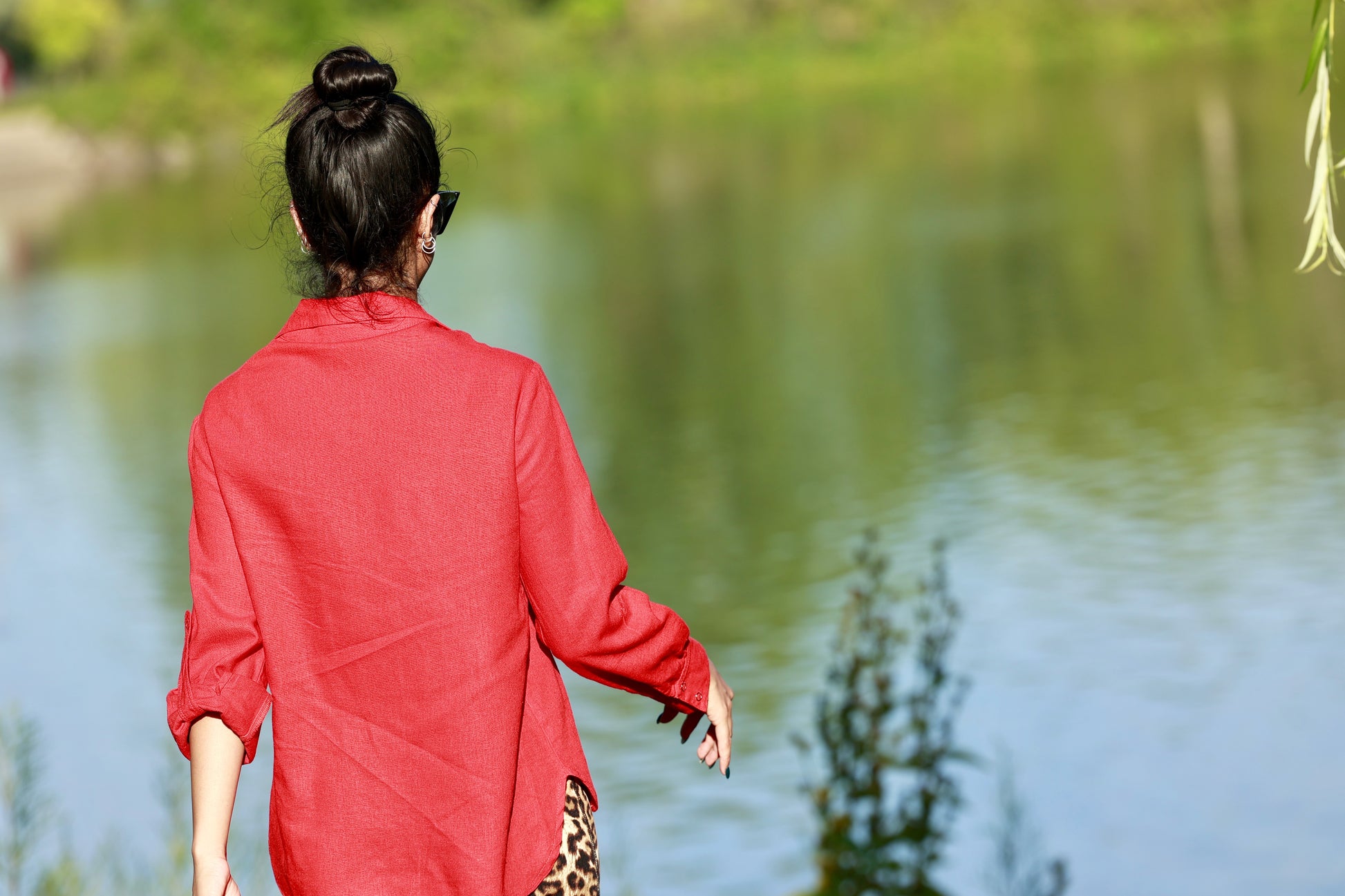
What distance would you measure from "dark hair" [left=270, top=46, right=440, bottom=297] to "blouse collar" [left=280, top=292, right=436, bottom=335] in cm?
1

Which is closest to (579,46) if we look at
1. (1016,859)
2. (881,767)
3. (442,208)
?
(1016,859)

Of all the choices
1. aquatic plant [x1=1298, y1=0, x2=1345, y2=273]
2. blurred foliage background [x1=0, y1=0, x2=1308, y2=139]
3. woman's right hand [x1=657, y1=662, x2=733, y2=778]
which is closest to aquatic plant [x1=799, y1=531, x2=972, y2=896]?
woman's right hand [x1=657, y1=662, x2=733, y2=778]

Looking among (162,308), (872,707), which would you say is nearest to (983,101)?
(162,308)

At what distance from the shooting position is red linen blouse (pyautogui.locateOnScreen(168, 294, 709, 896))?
1392 millimetres

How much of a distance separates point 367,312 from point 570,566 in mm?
292

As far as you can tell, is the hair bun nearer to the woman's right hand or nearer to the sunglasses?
the sunglasses

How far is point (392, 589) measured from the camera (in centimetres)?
141

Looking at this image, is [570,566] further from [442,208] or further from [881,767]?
[881,767]

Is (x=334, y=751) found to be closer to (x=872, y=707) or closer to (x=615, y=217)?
(x=872, y=707)

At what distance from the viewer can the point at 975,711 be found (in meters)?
5.59

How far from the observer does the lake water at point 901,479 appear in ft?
17.0

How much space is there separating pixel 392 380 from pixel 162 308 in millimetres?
17032

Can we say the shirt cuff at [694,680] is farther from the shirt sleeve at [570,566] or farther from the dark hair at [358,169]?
the dark hair at [358,169]

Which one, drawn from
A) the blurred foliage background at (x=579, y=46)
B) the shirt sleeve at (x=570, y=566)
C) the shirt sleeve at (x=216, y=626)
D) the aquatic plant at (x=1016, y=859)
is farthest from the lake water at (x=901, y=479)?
the blurred foliage background at (x=579, y=46)
